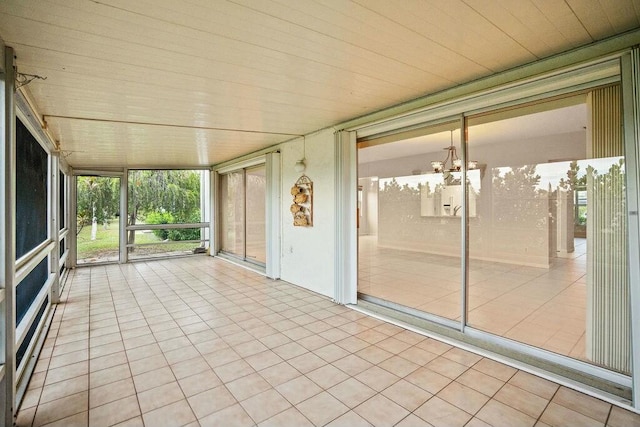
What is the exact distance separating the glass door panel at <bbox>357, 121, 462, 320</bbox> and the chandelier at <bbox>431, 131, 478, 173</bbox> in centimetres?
1

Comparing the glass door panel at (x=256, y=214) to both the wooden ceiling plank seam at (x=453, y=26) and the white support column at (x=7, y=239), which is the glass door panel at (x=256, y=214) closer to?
the white support column at (x=7, y=239)

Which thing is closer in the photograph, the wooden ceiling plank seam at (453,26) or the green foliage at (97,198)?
the wooden ceiling plank seam at (453,26)

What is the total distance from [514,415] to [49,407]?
3003 millimetres

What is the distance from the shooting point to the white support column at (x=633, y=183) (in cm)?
200

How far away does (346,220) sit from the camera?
13.6 ft

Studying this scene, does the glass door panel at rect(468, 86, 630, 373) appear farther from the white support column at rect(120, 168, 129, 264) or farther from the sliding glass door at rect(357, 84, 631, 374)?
the white support column at rect(120, 168, 129, 264)

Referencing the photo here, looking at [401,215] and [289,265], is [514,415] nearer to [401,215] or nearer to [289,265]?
[401,215]

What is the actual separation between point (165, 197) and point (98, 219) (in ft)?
5.02

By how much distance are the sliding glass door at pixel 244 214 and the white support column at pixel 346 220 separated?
8.48 feet

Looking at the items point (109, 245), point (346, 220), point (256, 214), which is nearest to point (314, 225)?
point (346, 220)

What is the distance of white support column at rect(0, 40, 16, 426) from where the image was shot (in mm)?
1883

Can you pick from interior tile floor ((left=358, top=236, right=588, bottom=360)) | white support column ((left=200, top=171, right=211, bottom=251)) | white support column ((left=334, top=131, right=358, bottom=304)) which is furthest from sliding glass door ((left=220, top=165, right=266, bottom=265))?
interior tile floor ((left=358, top=236, right=588, bottom=360))

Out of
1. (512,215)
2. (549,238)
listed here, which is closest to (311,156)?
(512,215)

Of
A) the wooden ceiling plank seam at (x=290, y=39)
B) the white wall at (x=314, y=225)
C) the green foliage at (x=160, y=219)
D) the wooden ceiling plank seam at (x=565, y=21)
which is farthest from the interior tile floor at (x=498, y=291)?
the green foliage at (x=160, y=219)
